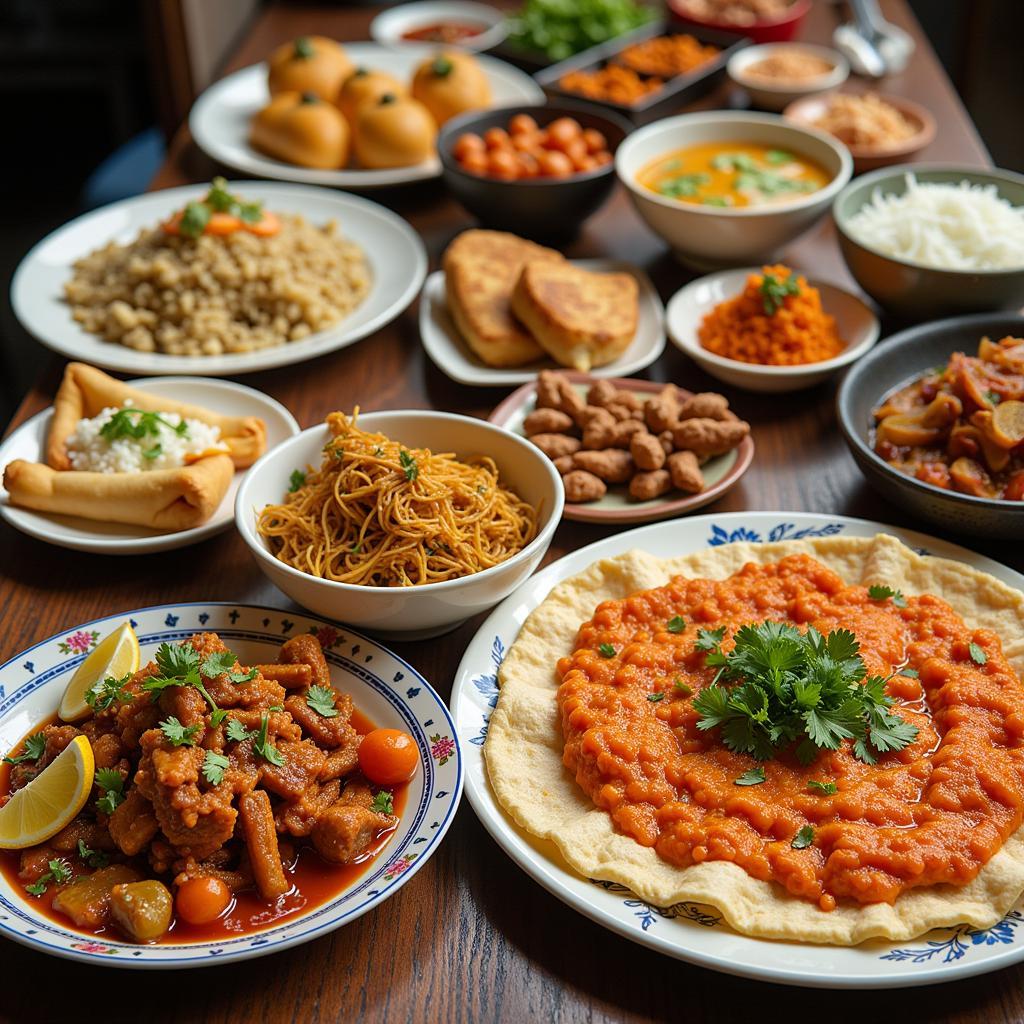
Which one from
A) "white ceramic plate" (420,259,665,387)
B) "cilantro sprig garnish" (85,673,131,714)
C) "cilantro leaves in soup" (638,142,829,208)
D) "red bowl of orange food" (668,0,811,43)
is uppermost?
"red bowl of orange food" (668,0,811,43)

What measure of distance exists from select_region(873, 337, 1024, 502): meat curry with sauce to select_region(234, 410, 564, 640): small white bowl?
3.17ft

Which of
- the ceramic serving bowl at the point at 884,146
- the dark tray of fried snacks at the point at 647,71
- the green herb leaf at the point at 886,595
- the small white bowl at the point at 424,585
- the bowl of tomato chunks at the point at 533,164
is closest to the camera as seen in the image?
the small white bowl at the point at 424,585

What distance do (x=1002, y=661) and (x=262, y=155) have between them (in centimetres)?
349

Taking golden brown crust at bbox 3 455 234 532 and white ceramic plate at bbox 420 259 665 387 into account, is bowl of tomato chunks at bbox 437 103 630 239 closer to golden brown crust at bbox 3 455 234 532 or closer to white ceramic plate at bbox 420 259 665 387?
white ceramic plate at bbox 420 259 665 387

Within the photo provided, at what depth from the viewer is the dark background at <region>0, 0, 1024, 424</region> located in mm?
6926

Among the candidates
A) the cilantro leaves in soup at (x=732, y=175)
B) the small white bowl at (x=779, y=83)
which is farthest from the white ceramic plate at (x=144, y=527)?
the small white bowl at (x=779, y=83)

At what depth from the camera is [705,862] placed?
1.83 m

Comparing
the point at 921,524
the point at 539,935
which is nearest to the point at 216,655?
the point at 539,935

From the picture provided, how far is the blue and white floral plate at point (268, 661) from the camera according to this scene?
164cm

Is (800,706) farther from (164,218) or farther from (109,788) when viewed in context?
(164,218)

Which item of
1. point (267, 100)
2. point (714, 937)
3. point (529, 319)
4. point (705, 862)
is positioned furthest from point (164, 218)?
point (714, 937)

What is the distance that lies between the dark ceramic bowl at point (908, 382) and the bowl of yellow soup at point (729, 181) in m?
0.69

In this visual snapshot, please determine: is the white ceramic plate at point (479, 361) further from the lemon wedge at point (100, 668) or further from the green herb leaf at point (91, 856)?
the green herb leaf at point (91, 856)

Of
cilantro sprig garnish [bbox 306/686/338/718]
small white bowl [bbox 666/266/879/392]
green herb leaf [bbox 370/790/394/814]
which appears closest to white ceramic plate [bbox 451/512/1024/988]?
green herb leaf [bbox 370/790/394/814]
